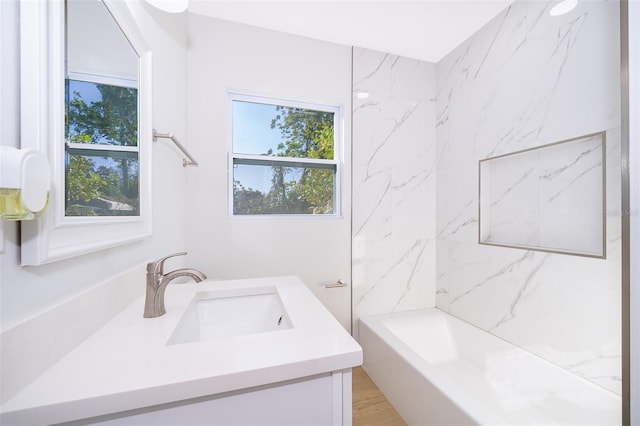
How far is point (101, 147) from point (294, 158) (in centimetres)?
140

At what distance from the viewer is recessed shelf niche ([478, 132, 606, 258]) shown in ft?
4.23

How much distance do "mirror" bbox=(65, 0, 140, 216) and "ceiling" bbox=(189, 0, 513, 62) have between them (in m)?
1.17

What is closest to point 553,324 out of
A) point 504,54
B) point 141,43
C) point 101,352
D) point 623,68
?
point 623,68

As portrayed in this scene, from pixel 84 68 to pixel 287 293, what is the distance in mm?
957

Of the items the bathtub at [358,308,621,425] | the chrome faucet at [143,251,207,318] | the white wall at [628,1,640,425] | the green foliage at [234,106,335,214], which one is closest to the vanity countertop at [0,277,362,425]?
the chrome faucet at [143,251,207,318]

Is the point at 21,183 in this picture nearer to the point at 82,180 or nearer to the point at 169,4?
the point at 82,180

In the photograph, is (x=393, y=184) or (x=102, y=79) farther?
(x=393, y=184)

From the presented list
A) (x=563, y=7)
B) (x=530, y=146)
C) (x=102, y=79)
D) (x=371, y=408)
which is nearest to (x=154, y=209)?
(x=102, y=79)

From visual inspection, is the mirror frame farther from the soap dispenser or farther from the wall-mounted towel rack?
the wall-mounted towel rack

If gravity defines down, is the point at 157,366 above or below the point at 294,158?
below

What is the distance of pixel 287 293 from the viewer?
108 cm

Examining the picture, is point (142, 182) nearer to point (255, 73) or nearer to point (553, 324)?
point (255, 73)

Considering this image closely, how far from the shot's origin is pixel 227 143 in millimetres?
1837

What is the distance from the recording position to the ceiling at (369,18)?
1674 millimetres
